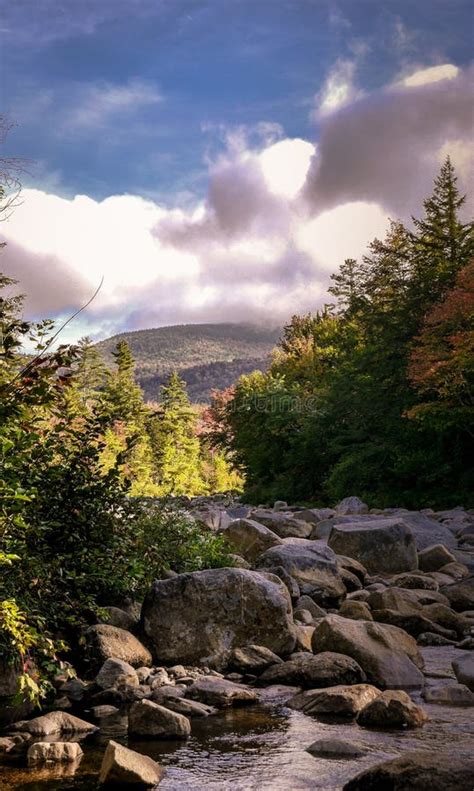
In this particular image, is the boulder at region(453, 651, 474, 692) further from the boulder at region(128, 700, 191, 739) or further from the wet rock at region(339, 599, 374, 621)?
the boulder at region(128, 700, 191, 739)

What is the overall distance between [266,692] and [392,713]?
155cm

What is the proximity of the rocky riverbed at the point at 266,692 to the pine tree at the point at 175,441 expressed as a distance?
4158 cm

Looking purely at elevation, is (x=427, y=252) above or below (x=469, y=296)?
above

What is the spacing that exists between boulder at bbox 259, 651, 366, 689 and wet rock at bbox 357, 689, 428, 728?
108 cm

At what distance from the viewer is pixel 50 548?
735 centimetres

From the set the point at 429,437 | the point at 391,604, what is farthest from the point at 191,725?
the point at 429,437

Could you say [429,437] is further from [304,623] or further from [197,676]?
[197,676]

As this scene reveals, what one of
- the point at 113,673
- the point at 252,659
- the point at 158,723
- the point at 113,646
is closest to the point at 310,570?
the point at 252,659

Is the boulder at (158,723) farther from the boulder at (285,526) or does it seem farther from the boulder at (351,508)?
the boulder at (351,508)

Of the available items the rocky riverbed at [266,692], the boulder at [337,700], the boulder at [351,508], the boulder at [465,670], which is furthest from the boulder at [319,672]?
the boulder at [351,508]

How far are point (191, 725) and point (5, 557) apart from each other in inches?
96.0

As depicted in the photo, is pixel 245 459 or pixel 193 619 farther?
pixel 245 459

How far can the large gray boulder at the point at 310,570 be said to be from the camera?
1090cm

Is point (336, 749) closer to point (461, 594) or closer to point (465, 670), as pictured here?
point (465, 670)
